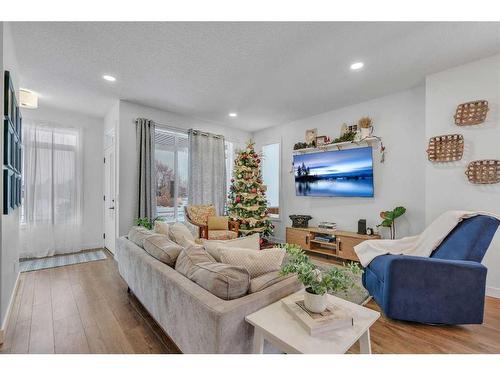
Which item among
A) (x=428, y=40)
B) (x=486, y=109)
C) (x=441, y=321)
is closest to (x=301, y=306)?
(x=441, y=321)

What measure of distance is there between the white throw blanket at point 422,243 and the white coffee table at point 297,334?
146 centimetres

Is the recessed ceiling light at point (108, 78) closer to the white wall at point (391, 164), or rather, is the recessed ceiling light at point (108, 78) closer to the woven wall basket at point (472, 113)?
the white wall at point (391, 164)

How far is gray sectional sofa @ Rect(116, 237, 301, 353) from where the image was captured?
3.69 feet

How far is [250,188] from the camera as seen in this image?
190 inches

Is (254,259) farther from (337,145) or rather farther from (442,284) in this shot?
(337,145)

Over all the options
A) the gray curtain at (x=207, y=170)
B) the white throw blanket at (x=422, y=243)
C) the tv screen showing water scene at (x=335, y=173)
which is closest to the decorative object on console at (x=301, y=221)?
the tv screen showing water scene at (x=335, y=173)

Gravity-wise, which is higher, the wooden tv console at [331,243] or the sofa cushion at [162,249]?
the sofa cushion at [162,249]

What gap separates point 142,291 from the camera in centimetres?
197

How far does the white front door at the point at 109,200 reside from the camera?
13.8ft

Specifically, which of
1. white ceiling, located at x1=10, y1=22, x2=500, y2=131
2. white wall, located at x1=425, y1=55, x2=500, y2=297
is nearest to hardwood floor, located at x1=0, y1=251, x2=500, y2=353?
white wall, located at x1=425, y1=55, x2=500, y2=297

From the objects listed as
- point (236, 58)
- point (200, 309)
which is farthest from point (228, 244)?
point (236, 58)

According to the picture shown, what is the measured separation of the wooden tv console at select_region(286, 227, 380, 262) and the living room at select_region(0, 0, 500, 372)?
3cm

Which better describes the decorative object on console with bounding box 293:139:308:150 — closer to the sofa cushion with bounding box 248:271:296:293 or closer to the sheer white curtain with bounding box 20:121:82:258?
the sofa cushion with bounding box 248:271:296:293
